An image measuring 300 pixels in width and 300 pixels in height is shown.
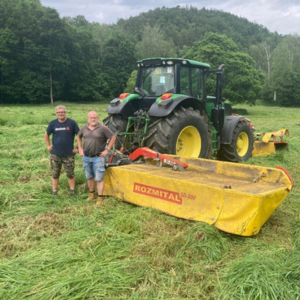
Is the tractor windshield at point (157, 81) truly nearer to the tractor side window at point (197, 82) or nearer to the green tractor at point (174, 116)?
the green tractor at point (174, 116)

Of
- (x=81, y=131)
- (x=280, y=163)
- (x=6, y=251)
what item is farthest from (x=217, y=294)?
(x=280, y=163)

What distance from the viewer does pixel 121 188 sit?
14.2 ft

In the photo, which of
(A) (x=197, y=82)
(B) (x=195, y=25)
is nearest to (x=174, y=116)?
(A) (x=197, y=82)

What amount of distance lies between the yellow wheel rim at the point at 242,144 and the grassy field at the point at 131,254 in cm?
336

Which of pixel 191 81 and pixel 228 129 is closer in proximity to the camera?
pixel 191 81

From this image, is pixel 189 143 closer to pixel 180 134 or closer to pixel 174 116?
pixel 180 134

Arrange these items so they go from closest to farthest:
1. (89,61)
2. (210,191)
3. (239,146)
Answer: (210,191), (239,146), (89,61)

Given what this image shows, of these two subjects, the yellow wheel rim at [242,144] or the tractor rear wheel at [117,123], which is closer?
the tractor rear wheel at [117,123]

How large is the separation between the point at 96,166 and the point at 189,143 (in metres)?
2.35

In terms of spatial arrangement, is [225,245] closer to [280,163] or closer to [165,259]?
[165,259]

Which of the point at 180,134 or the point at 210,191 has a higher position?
the point at 180,134

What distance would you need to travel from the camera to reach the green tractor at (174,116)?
547cm

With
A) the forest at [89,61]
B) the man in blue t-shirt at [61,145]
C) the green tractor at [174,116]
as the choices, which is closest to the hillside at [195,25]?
the forest at [89,61]

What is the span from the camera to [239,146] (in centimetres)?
776
